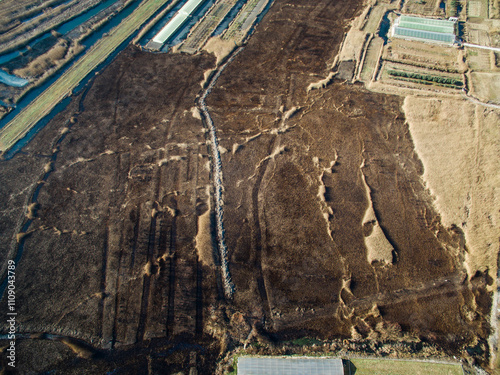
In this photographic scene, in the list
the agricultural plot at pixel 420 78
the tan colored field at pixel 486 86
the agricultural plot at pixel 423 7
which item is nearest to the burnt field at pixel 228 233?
the agricultural plot at pixel 420 78

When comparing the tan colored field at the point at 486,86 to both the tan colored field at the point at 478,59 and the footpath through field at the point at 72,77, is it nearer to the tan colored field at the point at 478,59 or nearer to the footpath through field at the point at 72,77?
the tan colored field at the point at 478,59

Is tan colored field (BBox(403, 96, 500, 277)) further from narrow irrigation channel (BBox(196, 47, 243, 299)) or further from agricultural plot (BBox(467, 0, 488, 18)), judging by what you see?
agricultural plot (BBox(467, 0, 488, 18))

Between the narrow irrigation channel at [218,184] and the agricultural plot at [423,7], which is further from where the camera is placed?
the agricultural plot at [423,7]

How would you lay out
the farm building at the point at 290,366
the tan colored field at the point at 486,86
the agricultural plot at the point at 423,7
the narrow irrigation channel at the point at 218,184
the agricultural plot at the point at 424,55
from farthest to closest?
1. the agricultural plot at the point at 423,7
2. the agricultural plot at the point at 424,55
3. the tan colored field at the point at 486,86
4. the narrow irrigation channel at the point at 218,184
5. the farm building at the point at 290,366

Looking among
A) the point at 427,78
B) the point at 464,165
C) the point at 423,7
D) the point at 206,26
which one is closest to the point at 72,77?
the point at 206,26

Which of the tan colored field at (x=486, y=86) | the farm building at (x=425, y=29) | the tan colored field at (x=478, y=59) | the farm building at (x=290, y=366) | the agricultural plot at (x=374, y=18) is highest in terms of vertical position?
the agricultural plot at (x=374, y=18)

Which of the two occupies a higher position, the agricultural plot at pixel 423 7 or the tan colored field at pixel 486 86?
the agricultural plot at pixel 423 7

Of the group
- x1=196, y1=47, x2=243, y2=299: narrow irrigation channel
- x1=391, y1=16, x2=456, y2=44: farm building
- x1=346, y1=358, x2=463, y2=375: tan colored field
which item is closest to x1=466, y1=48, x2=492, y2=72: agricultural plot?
x1=391, y1=16, x2=456, y2=44: farm building
